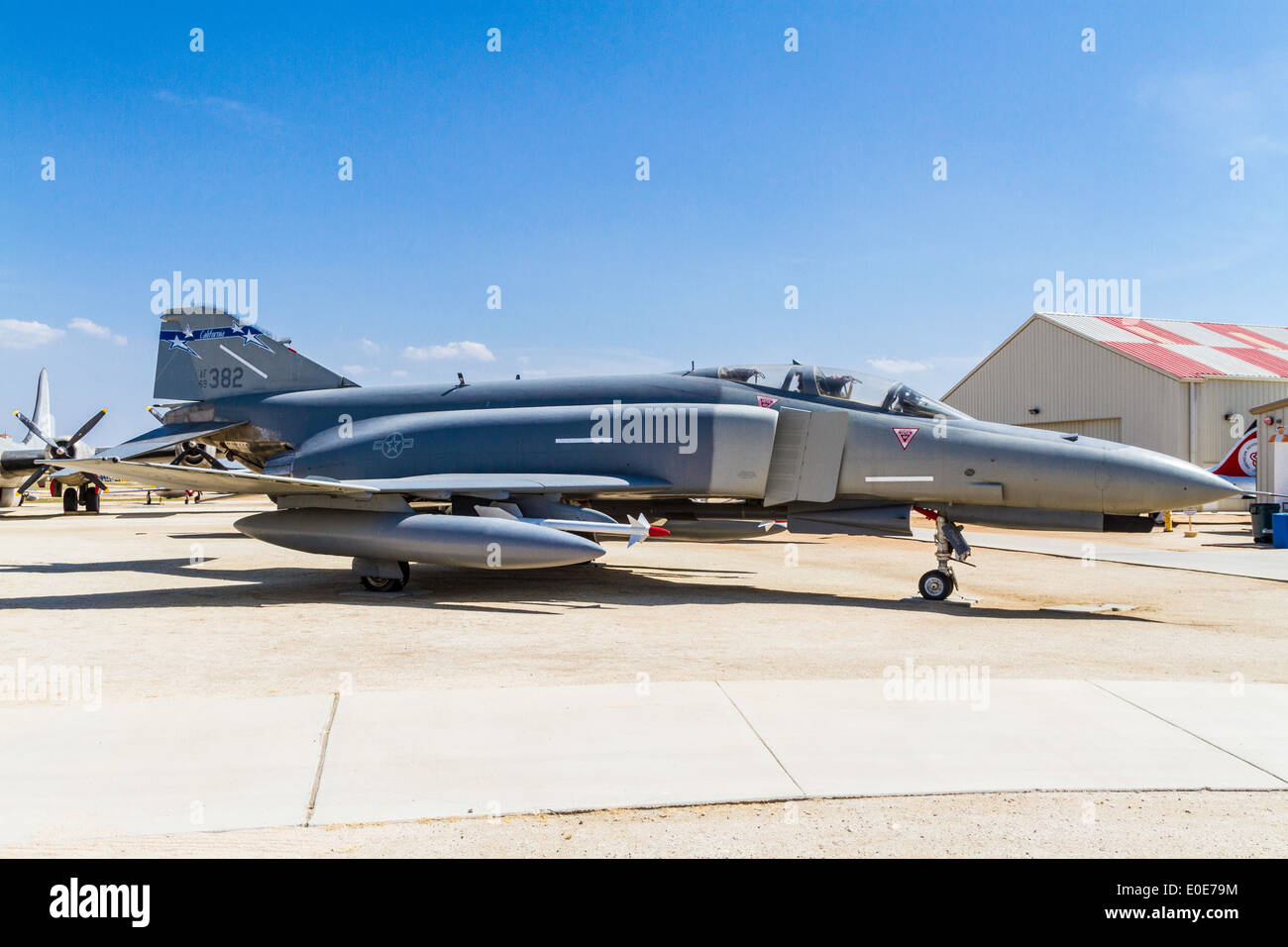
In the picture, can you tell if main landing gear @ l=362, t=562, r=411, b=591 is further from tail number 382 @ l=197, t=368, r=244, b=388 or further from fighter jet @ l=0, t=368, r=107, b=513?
fighter jet @ l=0, t=368, r=107, b=513

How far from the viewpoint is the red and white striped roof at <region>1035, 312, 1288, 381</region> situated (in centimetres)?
3225

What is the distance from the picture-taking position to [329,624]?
8891mm

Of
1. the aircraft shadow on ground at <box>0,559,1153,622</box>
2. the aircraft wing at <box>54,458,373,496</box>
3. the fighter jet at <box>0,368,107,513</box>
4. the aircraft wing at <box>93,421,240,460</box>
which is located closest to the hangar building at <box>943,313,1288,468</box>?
the aircraft shadow on ground at <box>0,559,1153,622</box>

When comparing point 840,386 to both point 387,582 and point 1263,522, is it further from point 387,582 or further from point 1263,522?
point 1263,522

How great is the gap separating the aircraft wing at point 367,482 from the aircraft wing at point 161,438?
87.0 inches

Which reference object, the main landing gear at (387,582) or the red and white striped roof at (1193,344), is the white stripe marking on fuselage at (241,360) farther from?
the red and white striped roof at (1193,344)

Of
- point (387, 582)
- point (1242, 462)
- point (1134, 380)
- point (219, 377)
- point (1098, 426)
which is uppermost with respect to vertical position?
point (1134, 380)

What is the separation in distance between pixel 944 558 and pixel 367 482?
24.9 feet

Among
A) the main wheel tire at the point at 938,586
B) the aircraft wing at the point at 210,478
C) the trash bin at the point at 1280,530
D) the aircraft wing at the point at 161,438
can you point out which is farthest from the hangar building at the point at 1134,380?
the aircraft wing at the point at 161,438

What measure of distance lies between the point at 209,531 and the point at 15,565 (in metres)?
8.83

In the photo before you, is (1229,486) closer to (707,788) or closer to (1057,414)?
(707,788)

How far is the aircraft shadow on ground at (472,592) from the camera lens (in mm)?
10211

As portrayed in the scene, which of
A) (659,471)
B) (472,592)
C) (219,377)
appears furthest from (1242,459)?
(219,377)

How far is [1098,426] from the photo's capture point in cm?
3362
